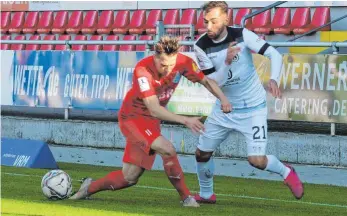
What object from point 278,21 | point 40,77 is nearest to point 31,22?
point 278,21

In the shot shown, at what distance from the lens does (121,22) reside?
88.6 ft

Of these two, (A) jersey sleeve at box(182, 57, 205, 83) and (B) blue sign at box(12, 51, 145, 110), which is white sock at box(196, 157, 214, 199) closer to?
(A) jersey sleeve at box(182, 57, 205, 83)

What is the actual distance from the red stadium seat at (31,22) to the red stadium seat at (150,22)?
3989 mm

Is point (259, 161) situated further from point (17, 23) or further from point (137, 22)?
point (17, 23)

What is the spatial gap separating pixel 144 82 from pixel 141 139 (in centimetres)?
64

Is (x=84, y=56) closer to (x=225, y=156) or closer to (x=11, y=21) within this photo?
(x=225, y=156)

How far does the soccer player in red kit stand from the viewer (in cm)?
1037

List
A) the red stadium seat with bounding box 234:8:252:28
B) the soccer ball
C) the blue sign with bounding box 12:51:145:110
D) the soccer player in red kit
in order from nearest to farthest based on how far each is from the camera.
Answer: the soccer player in red kit
the soccer ball
the blue sign with bounding box 12:51:145:110
the red stadium seat with bounding box 234:8:252:28

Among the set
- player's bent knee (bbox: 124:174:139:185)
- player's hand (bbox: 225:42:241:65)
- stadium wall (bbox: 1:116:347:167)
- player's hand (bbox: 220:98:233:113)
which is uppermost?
player's hand (bbox: 225:42:241:65)

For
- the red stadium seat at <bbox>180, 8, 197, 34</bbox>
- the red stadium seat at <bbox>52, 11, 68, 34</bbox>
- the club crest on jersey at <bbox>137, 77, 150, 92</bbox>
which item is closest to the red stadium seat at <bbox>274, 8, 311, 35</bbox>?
the red stadium seat at <bbox>180, 8, 197, 34</bbox>

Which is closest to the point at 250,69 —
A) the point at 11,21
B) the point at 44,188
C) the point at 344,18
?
the point at 44,188

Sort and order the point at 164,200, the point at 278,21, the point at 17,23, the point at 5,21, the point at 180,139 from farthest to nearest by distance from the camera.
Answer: the point at 5,21 < the point at 17,23 < the point at 278,21 < the point at 180,139 < the point at 164,200

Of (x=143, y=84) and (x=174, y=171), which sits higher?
(x=143, y=84)

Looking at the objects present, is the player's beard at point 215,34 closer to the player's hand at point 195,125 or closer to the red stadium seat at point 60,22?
the player's hand at point 195,125
